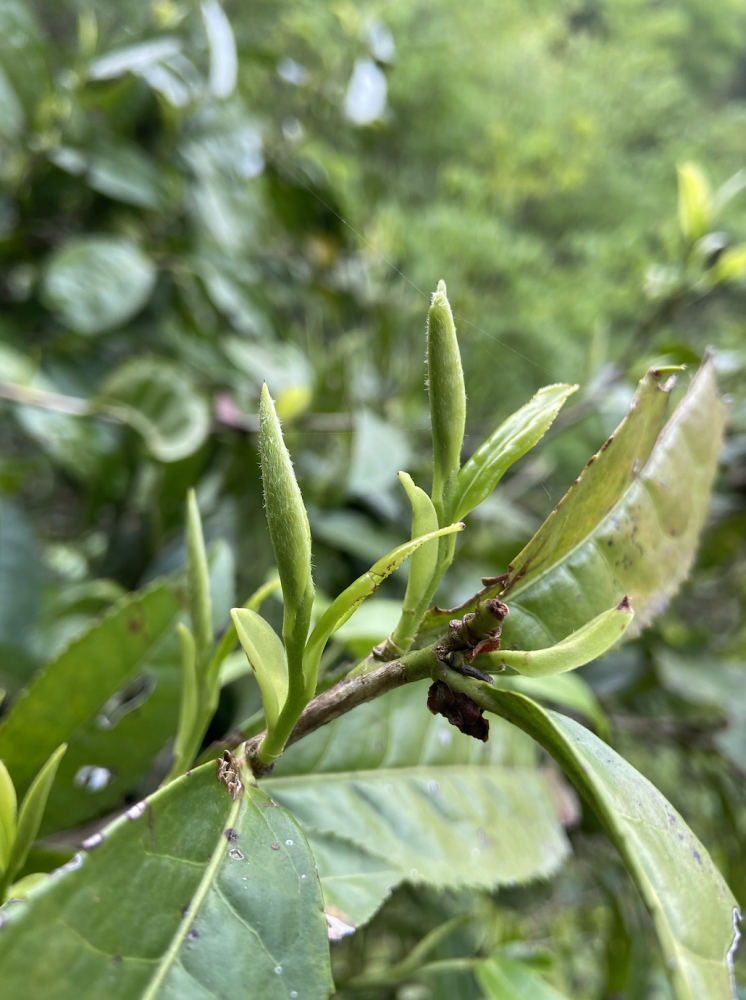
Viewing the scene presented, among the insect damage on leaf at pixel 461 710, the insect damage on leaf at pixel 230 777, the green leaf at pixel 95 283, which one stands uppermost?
the green leaf at pixel 95 283

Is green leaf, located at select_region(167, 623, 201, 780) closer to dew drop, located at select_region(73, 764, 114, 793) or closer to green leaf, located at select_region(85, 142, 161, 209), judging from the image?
dew drop, located at select_region(73, 764, 114, 793)

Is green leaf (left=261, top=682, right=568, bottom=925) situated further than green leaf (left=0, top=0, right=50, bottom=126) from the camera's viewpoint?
No

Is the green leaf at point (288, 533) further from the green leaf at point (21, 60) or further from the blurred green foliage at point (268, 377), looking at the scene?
the green leaf at point (21, 60)

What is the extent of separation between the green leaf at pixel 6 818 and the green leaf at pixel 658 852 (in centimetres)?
12

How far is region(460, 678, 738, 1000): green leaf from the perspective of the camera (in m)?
0.11

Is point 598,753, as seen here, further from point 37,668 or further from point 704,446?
point 37,668

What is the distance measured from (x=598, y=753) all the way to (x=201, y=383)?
23.3 inches

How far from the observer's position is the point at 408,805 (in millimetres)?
281

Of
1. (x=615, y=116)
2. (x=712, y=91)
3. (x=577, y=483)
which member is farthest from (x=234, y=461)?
(x=712, y=91)

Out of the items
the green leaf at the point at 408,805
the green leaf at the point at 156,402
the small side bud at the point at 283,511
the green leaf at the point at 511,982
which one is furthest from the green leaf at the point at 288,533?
the green leaf at the point at 156,402

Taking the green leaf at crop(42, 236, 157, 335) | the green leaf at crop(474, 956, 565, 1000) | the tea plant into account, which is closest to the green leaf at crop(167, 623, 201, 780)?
the tea plant

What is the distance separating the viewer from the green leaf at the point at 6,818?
17cm

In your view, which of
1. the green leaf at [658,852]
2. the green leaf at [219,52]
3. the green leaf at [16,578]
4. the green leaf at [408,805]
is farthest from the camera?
the green leaf at [219,52]

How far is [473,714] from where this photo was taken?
141 mm
